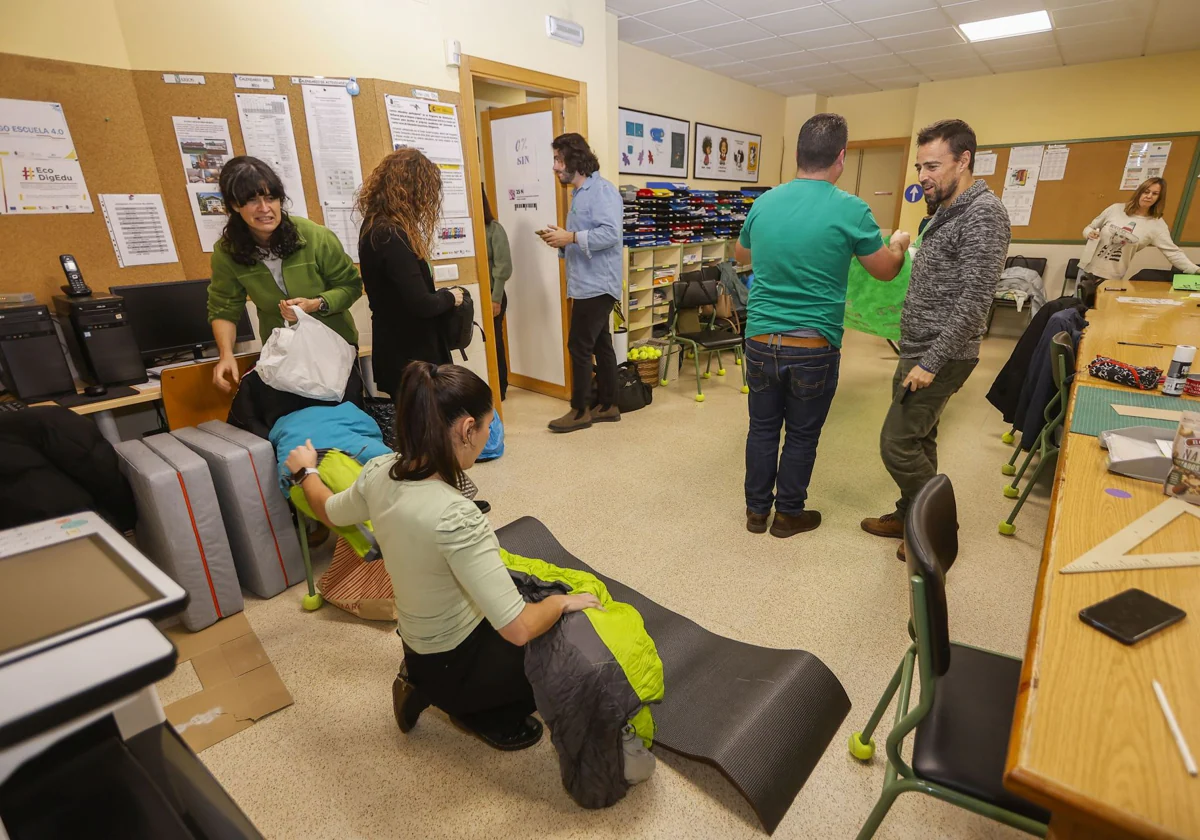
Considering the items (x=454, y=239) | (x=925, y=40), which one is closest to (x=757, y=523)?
(x=454, y=239)

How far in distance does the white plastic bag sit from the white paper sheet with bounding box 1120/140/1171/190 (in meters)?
7.19

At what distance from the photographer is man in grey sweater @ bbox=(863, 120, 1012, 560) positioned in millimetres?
1910

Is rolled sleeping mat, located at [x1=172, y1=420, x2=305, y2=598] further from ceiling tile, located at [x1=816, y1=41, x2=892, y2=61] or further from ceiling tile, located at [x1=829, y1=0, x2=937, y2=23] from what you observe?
ceiling tile, located at [x1=816, y1=41, x2=892, y2=61]

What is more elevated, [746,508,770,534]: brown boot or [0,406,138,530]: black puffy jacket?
[0,406,138,530]: black puffy jacket

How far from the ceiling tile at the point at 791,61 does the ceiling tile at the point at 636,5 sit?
5.71 ft

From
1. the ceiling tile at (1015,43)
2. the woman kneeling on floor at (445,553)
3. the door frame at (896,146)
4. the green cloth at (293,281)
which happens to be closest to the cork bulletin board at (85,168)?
the green cloth at (293,281)

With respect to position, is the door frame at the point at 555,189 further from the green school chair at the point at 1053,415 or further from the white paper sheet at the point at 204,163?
the green school chair at the point at 1053,415

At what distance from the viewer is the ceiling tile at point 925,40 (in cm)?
463

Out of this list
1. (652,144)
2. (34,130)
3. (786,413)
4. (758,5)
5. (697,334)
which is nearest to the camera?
(34,130)

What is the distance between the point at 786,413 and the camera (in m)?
2.32

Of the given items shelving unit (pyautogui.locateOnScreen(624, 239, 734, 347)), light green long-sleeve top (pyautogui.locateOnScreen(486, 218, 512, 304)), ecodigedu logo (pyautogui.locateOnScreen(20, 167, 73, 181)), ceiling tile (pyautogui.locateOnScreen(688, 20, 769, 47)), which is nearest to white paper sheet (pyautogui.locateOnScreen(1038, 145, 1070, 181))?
ceiling tile (pyautogui.locateOnScreen(688, 20, 769, 47))

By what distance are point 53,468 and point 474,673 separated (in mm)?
1434

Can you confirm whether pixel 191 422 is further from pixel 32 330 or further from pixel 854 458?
pixel 854 458

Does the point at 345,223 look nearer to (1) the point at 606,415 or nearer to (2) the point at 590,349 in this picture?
(2) the point at 590,349
